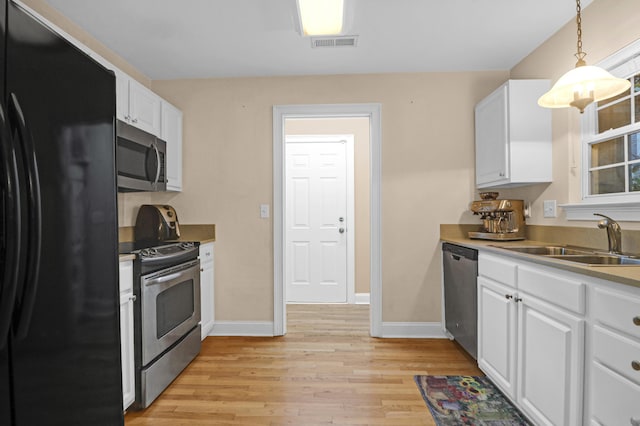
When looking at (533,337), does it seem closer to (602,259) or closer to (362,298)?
(602,259)

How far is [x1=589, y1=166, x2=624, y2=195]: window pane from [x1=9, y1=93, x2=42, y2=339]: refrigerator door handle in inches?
105

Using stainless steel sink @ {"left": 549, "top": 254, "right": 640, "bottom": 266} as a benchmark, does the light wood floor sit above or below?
below

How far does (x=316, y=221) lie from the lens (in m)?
4.39

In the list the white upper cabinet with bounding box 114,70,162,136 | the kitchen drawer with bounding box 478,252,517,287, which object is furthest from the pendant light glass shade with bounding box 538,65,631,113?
the white upper cabinet with bounding box 114,70,162,136

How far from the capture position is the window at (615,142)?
1904 mm

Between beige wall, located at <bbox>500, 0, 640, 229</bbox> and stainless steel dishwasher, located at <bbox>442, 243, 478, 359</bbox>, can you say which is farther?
stainless steel dishwasher, located at <bbox>442, 243, 478, 359</bbox>

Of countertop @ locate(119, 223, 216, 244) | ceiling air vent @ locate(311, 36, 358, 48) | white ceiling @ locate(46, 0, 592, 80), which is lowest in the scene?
countertop @ locate(119, 223, 216, 244)

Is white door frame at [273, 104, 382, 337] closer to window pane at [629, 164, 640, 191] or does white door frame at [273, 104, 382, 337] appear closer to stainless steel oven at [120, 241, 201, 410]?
stainless steel oven at [120, 241, 201, 410]

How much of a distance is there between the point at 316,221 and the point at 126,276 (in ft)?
8.78

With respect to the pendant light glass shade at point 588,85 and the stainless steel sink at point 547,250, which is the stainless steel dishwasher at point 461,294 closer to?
the stainless steel sink at point 547,250

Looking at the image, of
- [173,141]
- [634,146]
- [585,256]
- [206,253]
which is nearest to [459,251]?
[585,256]

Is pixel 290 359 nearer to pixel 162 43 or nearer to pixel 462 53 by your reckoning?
pixel 162 43

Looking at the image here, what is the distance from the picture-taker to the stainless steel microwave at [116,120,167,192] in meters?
2.21

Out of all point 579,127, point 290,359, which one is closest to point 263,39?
point 579,127
